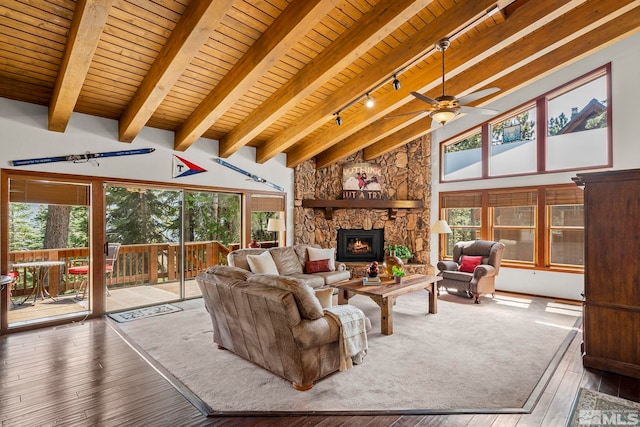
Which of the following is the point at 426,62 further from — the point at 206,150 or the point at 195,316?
the point at 195,316

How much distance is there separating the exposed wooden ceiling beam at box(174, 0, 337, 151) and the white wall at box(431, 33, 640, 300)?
510cm

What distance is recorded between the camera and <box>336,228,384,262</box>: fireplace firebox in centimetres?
793

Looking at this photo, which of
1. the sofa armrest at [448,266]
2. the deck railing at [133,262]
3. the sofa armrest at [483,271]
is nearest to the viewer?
the sofa armrest at [483,271]


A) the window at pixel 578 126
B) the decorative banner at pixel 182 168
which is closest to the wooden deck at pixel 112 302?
the decorative banner at pixel 182 168

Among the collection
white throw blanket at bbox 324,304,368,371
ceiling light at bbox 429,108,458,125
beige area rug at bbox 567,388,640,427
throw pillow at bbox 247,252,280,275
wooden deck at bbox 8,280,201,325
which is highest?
ceiling light at bbox 429,108,458,125

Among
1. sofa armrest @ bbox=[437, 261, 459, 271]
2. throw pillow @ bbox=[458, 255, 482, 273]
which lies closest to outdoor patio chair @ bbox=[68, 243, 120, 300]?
sofa armrest @ bbox=[437, 261, 459, 271]

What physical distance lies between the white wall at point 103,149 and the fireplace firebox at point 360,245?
249cm

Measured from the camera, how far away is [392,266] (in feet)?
16.3

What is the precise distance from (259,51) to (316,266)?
358cm

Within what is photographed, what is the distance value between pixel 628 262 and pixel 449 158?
5.03 m

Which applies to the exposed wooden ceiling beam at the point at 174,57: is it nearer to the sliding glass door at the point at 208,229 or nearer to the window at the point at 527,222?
the sliding glass door at the point at 208,229

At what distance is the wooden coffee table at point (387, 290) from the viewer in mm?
4125

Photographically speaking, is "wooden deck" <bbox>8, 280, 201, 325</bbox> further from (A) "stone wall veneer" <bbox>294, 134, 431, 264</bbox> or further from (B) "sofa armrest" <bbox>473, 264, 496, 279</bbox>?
(B) "sofa armrest" <bbox>473, 264, 496, 279</bbox>

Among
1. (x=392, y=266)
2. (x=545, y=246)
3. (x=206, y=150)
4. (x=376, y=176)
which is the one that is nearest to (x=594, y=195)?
(x=392, y=266)
